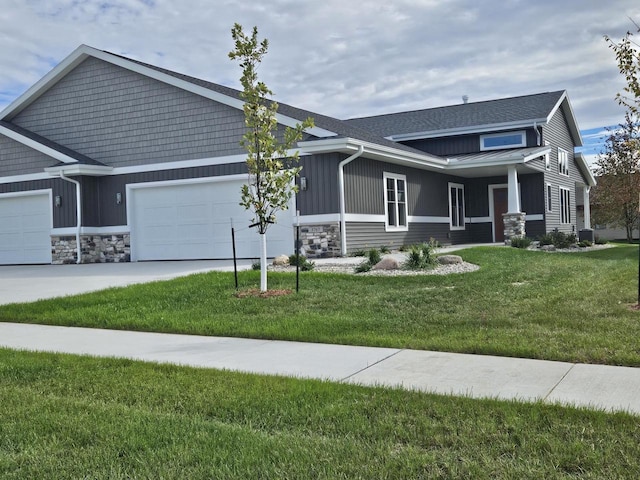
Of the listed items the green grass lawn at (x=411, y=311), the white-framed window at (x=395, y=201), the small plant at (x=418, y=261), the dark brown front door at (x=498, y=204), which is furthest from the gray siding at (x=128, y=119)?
the dark brown front door at (x=498, y=204)

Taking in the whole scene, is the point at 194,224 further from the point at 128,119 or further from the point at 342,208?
the point at 342,208

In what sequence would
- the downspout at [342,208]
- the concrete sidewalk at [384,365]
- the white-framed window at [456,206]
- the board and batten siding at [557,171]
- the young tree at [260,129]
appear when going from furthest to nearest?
the board and batten siding at [557,171]
the white-framed window at [456,206]
the downspout at [342,208]
the young tree at [260,129]
the concrete sidewalk at [384,365]

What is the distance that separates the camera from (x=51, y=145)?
19844 millimetres

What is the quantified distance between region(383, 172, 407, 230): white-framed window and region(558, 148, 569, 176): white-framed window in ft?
33.1

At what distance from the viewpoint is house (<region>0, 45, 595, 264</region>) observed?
652 inches

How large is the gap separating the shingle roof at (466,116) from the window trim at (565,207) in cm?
386

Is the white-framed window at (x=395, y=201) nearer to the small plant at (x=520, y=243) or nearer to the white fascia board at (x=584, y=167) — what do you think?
the small plant at (x=520, y=243)

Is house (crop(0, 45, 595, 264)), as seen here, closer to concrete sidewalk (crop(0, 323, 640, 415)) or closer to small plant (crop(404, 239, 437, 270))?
small plant (crop(404, 239, 437, 270))

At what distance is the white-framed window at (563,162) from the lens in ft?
86.5

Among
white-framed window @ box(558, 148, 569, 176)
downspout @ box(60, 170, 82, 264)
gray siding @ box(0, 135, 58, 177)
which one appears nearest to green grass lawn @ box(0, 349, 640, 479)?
downspout @ box(60, 170, 82, 264)

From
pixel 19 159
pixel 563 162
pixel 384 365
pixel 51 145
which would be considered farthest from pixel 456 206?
pixel 384 365

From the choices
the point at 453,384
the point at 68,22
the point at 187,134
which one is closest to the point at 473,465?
the point at 453,384

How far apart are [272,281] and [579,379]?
653 centimetres

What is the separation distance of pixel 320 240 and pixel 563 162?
15.5m
